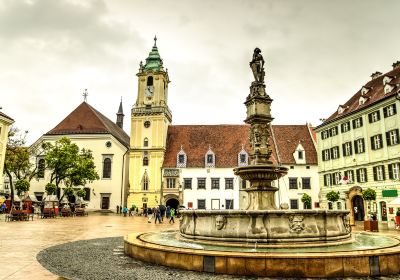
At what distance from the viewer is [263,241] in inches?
386

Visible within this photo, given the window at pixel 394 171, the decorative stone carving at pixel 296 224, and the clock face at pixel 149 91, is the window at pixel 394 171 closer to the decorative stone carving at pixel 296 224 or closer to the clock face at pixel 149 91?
the decorative stone carving at pixel 296 224

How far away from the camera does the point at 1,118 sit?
127 feet

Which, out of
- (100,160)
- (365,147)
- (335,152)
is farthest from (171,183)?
(365,147)

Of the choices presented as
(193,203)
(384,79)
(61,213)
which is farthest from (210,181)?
(384,79)

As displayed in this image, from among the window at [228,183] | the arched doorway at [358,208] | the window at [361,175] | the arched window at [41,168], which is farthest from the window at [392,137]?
the arched window at [41,168]

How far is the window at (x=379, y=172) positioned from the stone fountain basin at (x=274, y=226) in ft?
80.9

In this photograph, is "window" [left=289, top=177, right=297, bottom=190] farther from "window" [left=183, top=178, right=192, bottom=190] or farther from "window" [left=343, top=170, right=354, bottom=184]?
"window" [left=183, top=178, right=192, bottom=190]

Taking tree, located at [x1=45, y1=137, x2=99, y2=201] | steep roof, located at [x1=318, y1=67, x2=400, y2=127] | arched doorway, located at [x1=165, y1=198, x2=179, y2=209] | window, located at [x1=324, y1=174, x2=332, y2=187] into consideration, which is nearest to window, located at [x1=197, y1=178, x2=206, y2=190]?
arched doorway, located at [x1=165, y1=198, x2=179, y2=209]

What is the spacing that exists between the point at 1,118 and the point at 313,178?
3992 centimetres

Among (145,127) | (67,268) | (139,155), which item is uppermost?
(145,127)

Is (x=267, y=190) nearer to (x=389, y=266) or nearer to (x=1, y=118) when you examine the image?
(x=389, y=266)

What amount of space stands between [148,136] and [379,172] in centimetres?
3153

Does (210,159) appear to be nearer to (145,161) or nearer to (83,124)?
(145,161)

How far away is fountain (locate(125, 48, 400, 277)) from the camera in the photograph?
7.61 metres
